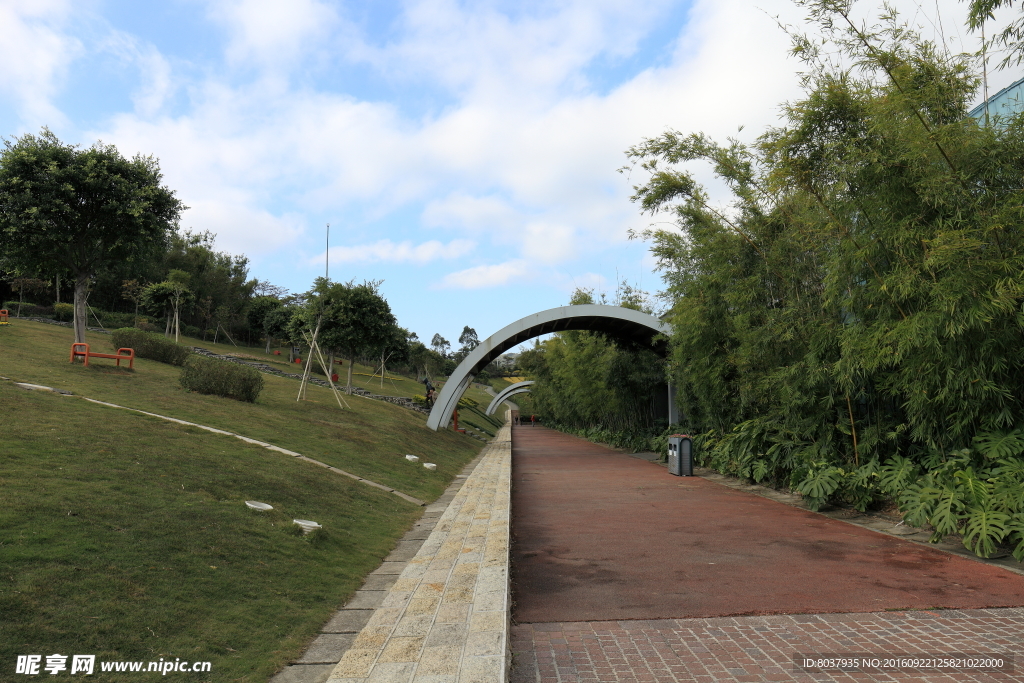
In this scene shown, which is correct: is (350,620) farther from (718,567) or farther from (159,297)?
(159,297)

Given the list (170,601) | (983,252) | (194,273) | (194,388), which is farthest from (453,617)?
(194,273)

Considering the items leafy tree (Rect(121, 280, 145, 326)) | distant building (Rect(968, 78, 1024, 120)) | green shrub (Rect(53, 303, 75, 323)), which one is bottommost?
green shrub (Rect(53, 303, 75, 323))

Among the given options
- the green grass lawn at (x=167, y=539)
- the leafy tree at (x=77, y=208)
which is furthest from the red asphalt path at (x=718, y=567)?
the leafy tree at (x=77, y=208)

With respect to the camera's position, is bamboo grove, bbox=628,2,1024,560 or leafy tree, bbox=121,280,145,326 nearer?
bamboo grove, bbox=628,2,1024,560

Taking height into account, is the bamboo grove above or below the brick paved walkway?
above

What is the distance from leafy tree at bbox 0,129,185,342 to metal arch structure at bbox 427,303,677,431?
977 centimetres

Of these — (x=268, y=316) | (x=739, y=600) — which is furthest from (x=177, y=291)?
(x=739, y=600)

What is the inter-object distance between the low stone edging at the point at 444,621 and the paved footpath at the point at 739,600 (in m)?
0.24

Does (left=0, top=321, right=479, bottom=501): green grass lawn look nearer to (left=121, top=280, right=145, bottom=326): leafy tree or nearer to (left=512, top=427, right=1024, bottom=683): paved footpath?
(left=512, top=427, right=1024, bottom=683): paved footpath

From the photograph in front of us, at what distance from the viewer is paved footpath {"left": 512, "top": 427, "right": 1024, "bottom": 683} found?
10.9 ft

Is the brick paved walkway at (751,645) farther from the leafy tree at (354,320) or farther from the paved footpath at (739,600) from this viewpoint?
the leafy tree at (354,320)

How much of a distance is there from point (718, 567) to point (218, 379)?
11.6 m

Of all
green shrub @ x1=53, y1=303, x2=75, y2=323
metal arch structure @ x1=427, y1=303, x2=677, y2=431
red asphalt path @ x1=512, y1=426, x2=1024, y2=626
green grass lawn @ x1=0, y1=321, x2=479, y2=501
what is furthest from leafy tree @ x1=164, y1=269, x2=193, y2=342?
red asphalt path @ x1=512, y1=426, x2=1024, y2=626

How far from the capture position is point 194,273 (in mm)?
47500
